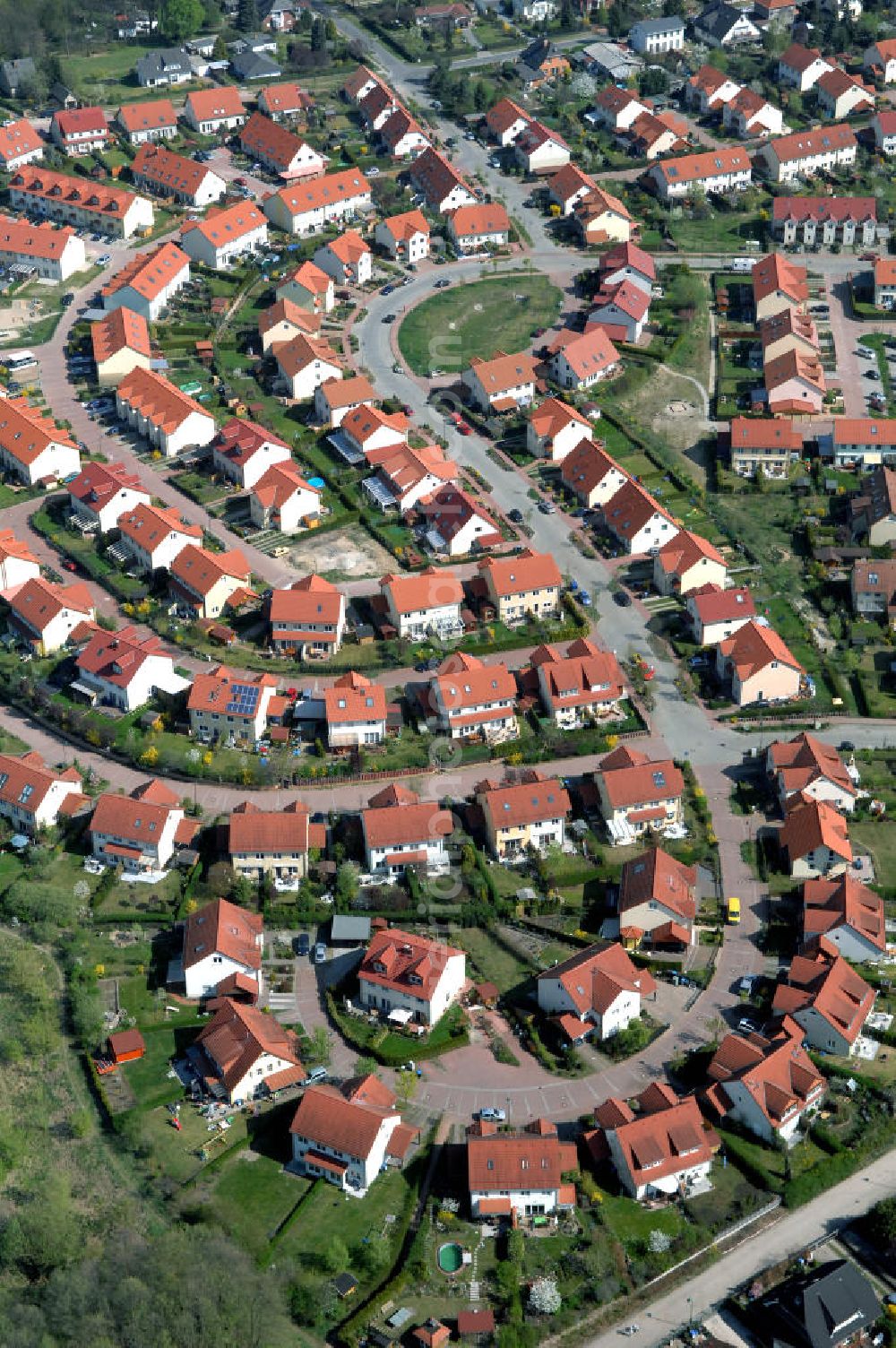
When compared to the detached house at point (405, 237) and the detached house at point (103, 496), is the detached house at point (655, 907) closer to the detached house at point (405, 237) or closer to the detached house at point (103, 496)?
the detached house at point (103, 496)

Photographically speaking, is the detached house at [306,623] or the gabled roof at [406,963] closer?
the gabled roof at [406,963]

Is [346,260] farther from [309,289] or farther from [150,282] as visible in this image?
[150,282]

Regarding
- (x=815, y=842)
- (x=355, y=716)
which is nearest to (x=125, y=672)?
(x=355, y=716)

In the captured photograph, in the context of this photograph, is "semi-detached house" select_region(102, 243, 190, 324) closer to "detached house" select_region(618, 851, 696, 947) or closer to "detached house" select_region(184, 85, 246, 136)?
"detached house" select_region(184, 85, 246, 136)

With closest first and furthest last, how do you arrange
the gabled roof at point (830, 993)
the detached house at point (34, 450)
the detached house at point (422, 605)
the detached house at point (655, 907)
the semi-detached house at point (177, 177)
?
the gabled roof at point (830, 993) < the detached house at point (655, 907) < the detached house at point (422, 605) < the detached house at point (34, 450) < the semi-detached house at point (177, 177)

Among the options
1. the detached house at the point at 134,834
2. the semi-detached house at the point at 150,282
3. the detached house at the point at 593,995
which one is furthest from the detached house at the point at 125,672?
the semi-detached house at the point at 150,282
